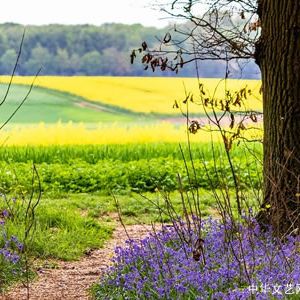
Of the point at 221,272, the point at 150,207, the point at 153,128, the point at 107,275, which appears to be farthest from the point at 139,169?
the point at 221,272

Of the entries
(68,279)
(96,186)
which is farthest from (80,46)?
(68,279)

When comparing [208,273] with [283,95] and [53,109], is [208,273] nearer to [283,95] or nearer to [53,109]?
[283,95]

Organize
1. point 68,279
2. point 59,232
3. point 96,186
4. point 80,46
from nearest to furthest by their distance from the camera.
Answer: point 68,279 < point 59,232 < point 96,186 < point 80,46

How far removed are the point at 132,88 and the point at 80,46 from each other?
221 centimetres

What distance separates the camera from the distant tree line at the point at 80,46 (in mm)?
25438

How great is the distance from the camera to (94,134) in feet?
57.8

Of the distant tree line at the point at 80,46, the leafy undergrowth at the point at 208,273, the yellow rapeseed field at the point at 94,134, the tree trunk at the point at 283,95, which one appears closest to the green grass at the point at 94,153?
the yellow rapeseed field at the point at 94,134

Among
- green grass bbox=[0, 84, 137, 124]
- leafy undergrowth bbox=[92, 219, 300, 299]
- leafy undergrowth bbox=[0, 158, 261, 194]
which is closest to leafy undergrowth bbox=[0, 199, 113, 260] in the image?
leafy undergrowth bbox=[92, 219, 300, 299]

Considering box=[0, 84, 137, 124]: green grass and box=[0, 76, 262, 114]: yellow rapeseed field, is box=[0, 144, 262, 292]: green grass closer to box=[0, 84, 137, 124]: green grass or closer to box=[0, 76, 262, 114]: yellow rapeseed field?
box=[0, 84, 137, 124]: green grass

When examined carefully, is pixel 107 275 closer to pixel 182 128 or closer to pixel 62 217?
pixel 62 217

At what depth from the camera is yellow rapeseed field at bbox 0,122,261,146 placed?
16719 mm

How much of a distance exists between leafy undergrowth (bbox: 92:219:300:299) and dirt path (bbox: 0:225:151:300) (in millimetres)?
424

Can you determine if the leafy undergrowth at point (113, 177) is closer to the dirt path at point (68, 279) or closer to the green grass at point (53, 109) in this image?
the dirt path at point (68, 279)

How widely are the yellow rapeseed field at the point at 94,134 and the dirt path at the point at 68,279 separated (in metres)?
8.82
